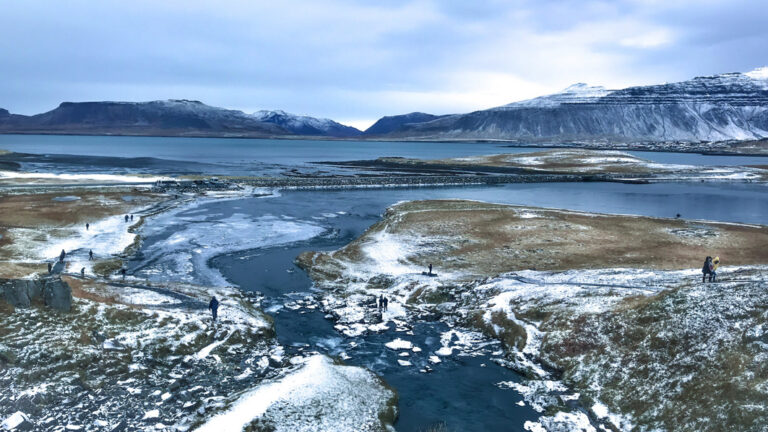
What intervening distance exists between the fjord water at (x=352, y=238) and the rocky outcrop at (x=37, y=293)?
45.9ft

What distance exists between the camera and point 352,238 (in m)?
66.9

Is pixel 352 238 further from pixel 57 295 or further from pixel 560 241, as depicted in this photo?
pixel 57 295

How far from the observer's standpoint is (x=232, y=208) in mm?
89562

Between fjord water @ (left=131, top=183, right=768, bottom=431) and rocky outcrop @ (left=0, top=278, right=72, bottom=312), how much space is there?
551 inches

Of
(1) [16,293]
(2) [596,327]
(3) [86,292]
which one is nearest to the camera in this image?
(1) [16,293]

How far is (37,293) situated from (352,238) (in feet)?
131

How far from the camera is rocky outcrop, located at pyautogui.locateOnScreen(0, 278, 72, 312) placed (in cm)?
3030

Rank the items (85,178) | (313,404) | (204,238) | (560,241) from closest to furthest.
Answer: (313,404), (560,241), (204,238), (85,178)

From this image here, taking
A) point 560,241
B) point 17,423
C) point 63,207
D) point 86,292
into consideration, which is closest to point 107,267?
point 86,292

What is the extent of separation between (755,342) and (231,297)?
117 feet

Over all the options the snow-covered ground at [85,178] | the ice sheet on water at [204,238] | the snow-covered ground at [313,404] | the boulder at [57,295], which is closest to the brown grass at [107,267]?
the ice sheet on water at [204,238]

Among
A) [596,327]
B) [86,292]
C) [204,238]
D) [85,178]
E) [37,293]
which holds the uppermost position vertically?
[85,178]

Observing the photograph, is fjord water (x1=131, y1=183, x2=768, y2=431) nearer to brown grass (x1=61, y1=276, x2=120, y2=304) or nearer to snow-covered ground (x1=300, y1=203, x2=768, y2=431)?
snow-covered ground (x1=300, y1=203, x2=768, y2=431)

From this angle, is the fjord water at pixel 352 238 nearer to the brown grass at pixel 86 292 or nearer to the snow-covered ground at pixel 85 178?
the brown grass at pixel 86 292
